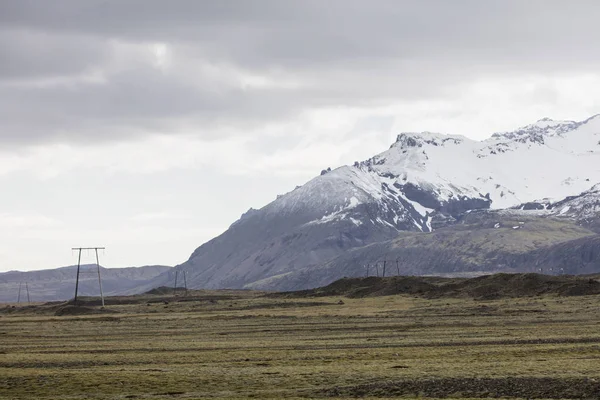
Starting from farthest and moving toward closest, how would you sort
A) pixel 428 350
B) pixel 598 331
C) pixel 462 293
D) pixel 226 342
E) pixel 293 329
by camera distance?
pixel 462 293 < pixel 293 329 < pixel 226 342 < pixel 598 331 < pixel 428 350

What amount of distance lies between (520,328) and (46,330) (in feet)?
172

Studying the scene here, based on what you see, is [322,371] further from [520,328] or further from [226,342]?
[520,328]

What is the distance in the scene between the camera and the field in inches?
1813

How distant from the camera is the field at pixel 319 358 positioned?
4606cm

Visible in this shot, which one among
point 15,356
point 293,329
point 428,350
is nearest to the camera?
point 428,350

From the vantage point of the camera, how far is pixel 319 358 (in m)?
61.7

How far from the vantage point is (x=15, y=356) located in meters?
70.9

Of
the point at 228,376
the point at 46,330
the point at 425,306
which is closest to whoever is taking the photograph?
the point at 228,376

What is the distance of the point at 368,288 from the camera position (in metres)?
199

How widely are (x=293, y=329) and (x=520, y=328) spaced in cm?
2280

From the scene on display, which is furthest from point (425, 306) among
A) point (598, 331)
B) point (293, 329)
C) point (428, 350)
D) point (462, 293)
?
point (428, 350)

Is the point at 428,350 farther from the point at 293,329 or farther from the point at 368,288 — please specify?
the point at 368,288

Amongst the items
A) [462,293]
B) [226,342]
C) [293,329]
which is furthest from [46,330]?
[462,293]

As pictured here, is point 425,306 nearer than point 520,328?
No
